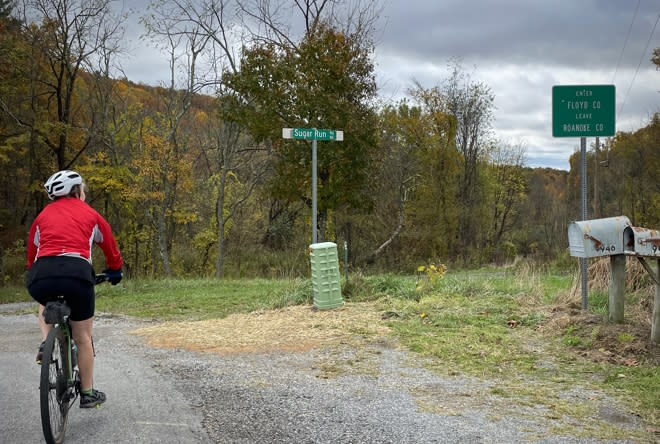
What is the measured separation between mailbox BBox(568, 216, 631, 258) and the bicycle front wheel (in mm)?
5762

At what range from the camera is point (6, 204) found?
3312 cm

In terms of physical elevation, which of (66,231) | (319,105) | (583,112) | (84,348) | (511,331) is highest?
(319,105)

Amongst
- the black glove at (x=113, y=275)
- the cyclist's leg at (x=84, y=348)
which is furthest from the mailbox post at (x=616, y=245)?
the cyclist's leg at (x=84, y=348)

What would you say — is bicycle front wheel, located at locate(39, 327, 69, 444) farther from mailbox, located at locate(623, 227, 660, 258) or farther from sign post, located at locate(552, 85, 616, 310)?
sign post, located at locate(552, 85, 616, 310)

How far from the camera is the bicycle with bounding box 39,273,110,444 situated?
382cm

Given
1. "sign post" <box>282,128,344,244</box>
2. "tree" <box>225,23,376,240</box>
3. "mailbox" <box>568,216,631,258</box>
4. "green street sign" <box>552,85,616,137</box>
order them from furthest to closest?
"tree" <box>225,23,376,240</box>, "sign post" <box>282,128,344,244</box>, "green street sign" <box>552,85,616,137</box>, "mailbox" <box>568,216,631,258</box>

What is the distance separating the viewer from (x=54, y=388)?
4.10 meters

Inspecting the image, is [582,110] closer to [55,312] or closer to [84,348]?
[84,348]

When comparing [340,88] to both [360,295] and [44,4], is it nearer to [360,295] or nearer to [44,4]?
[44,4]

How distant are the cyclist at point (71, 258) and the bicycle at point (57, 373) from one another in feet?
0.22

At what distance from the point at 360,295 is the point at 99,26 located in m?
23.4

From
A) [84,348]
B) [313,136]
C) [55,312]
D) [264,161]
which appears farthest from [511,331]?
[264,161]

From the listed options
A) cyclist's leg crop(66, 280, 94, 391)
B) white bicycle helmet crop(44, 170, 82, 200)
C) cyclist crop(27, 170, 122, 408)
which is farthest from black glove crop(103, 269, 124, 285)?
white bicycle helmet crop(44, 170, 82, 200)

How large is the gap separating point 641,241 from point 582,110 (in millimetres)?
2175
